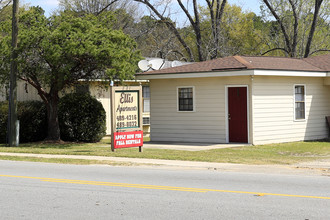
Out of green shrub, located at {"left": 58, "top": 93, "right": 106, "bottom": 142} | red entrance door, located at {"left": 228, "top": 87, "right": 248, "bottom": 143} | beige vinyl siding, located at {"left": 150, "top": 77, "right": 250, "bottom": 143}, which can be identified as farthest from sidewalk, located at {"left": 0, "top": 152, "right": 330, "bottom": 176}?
green shrub, located at {"left": 58, "top": 93, "right": 106, "bottom": 142}

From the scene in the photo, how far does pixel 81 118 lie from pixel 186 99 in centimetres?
495

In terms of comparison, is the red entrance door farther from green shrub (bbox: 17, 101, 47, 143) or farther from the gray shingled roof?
green shrub (bbox: 17, 101, 47, 143)

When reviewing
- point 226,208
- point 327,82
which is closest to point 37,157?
point 226,208

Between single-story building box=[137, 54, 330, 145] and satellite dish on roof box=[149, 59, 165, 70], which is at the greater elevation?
satellite dish on roof box=[149, 59, 165, 70]

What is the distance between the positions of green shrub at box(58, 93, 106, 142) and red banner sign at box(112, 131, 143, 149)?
19.3 feet

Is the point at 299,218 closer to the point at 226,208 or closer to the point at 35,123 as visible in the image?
the point at 226,208

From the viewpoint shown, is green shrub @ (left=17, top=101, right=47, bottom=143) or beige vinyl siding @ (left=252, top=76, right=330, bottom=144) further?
green shrub @ (left=17, top=101, right=47, bottom=143)

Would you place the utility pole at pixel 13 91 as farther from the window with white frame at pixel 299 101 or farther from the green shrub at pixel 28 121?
the window with white frame at pixel 299 101

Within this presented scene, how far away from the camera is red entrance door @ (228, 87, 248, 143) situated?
70.7 ft

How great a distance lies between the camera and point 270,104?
22.0 m

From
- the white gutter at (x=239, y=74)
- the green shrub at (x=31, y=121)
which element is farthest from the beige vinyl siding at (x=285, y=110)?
the green shrub at (x=31, y=121)

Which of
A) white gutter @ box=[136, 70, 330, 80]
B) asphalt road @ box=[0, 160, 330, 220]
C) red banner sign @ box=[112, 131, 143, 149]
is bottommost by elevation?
asphalt road @ box=[0, 160, 330, 220]

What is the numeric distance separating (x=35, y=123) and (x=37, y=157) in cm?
694

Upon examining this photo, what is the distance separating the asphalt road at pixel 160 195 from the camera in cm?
826
